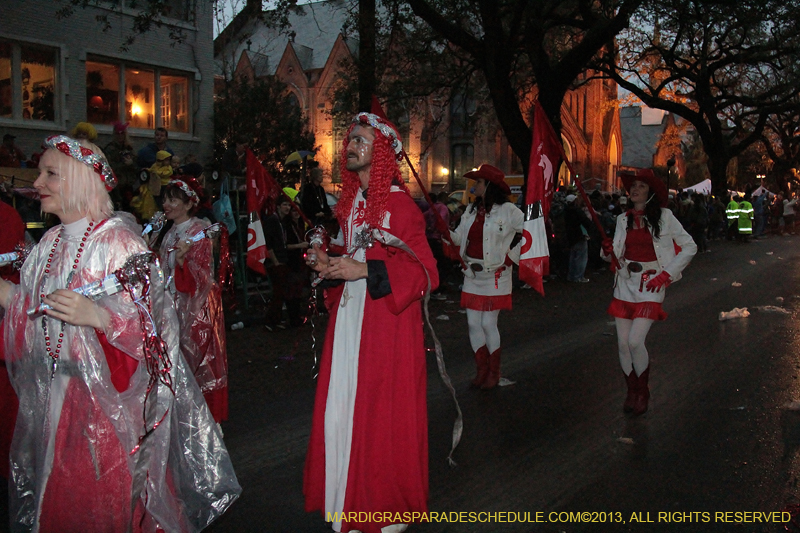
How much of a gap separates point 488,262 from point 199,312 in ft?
9.10

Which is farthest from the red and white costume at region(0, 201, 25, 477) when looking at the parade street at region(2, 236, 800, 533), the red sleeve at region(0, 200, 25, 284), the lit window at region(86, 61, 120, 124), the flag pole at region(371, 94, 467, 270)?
the lit window at region(86, 61, 120, 124)

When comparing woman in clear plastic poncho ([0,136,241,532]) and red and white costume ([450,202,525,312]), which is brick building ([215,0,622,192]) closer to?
red and white costume ([450,202,525,312])

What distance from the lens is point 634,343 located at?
18.7ft

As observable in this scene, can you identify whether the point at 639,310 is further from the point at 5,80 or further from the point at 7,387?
the point at 5,80

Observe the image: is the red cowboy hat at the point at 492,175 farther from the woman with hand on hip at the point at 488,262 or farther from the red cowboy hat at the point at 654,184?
the red cowboy hat at the point at 654,184

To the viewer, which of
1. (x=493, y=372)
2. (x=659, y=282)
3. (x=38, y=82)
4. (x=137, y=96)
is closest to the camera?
(x=659, y=282)

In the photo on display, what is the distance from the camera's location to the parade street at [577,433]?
3.97 meters

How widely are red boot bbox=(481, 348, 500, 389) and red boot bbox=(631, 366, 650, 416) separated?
1325 mm

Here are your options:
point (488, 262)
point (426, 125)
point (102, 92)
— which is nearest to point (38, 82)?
point (102, 92)

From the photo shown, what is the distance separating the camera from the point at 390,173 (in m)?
3.58

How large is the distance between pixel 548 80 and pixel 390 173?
40.9 feet

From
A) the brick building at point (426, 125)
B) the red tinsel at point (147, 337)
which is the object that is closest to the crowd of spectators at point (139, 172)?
the red tinsel at point (147, 337)

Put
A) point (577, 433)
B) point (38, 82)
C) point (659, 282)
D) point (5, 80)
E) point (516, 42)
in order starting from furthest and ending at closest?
point (38, 82) < point (516, 42) < point (5, 80) < point (659, 282) < point (577, 433)

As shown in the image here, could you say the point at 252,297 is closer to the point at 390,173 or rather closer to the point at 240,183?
the point at 240,183
